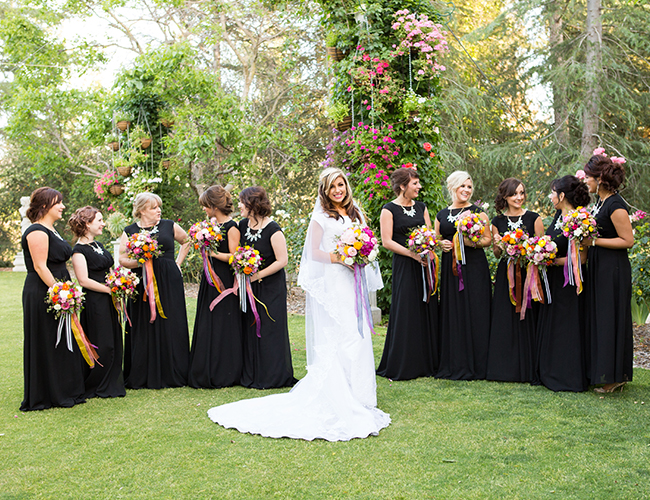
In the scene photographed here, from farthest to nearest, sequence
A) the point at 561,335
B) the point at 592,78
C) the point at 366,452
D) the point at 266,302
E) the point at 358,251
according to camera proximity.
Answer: the point at 592,78 < the point at 266,302 < the point at 561,335 < the point at 358,251 < the point at 366,452

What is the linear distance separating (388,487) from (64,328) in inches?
134

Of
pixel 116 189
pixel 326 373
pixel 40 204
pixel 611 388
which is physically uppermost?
pixel 116 189

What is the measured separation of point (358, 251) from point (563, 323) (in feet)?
7.60

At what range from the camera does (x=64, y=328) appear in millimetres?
5227

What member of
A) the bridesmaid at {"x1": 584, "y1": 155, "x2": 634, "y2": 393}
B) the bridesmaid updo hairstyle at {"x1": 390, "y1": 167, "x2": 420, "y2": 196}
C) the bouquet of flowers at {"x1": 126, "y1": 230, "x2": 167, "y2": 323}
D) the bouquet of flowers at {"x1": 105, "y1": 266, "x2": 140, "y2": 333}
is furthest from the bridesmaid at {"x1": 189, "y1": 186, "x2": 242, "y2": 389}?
the bridesmaid at {"x1": 584, "y1": 155, "x2": 634, "y2": 393}

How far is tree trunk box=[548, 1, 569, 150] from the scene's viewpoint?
15.3m

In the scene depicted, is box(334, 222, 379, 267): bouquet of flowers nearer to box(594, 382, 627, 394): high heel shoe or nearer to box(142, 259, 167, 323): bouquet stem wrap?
box(142, 259, 167, 323): bouquet stem wrap

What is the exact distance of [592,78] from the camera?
14.4 metres

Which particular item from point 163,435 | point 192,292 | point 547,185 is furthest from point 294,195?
point 163,435

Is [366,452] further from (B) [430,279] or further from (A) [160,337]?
(A) [160,337]

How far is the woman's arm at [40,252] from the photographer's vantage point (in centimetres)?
501

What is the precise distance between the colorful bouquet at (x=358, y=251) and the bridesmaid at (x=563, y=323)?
198 centimetres

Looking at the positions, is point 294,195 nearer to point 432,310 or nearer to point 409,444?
point 432,310

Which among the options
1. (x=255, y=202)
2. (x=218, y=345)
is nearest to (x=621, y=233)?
(x=255, y=202)
